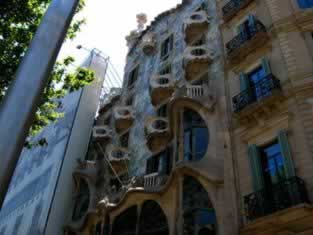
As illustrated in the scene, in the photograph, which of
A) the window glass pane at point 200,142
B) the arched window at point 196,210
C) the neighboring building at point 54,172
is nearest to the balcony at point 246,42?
the window glass pane at point 200,142

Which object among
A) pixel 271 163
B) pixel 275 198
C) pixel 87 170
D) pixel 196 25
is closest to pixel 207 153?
pixel 271 163

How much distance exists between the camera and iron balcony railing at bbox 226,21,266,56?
16922mm

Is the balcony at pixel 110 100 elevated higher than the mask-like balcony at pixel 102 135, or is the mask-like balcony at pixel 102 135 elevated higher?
the balcony at pixel 110 100

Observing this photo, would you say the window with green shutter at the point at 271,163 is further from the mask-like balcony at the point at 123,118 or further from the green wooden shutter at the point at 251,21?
the mask-like balcony at the point at 123,118

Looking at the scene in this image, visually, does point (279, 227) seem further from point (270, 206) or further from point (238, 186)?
point (238, 186)

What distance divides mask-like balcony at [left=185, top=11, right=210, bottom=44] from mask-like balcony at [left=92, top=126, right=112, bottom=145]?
29.7ft

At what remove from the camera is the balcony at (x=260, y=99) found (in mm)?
13945

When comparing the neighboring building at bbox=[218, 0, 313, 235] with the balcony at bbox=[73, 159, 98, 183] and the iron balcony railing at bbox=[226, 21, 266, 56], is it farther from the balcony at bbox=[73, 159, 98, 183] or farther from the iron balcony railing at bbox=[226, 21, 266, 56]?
the balcony at bbox=[73, 159, 98, 183]

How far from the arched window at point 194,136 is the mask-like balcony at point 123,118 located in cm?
791

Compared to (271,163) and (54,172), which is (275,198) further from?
(54,172)

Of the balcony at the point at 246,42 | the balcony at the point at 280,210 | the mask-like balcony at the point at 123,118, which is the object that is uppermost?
the mask-like balcony at the point at 123,118

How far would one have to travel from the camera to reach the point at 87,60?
114 feet

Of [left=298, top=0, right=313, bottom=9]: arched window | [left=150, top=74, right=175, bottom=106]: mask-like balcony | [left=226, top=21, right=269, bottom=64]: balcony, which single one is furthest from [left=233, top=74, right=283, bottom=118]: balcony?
[left=150, top=74, right=175, bottom=106]: mask-like balcony

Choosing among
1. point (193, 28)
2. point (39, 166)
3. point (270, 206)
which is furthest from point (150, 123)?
point (39, 166)
